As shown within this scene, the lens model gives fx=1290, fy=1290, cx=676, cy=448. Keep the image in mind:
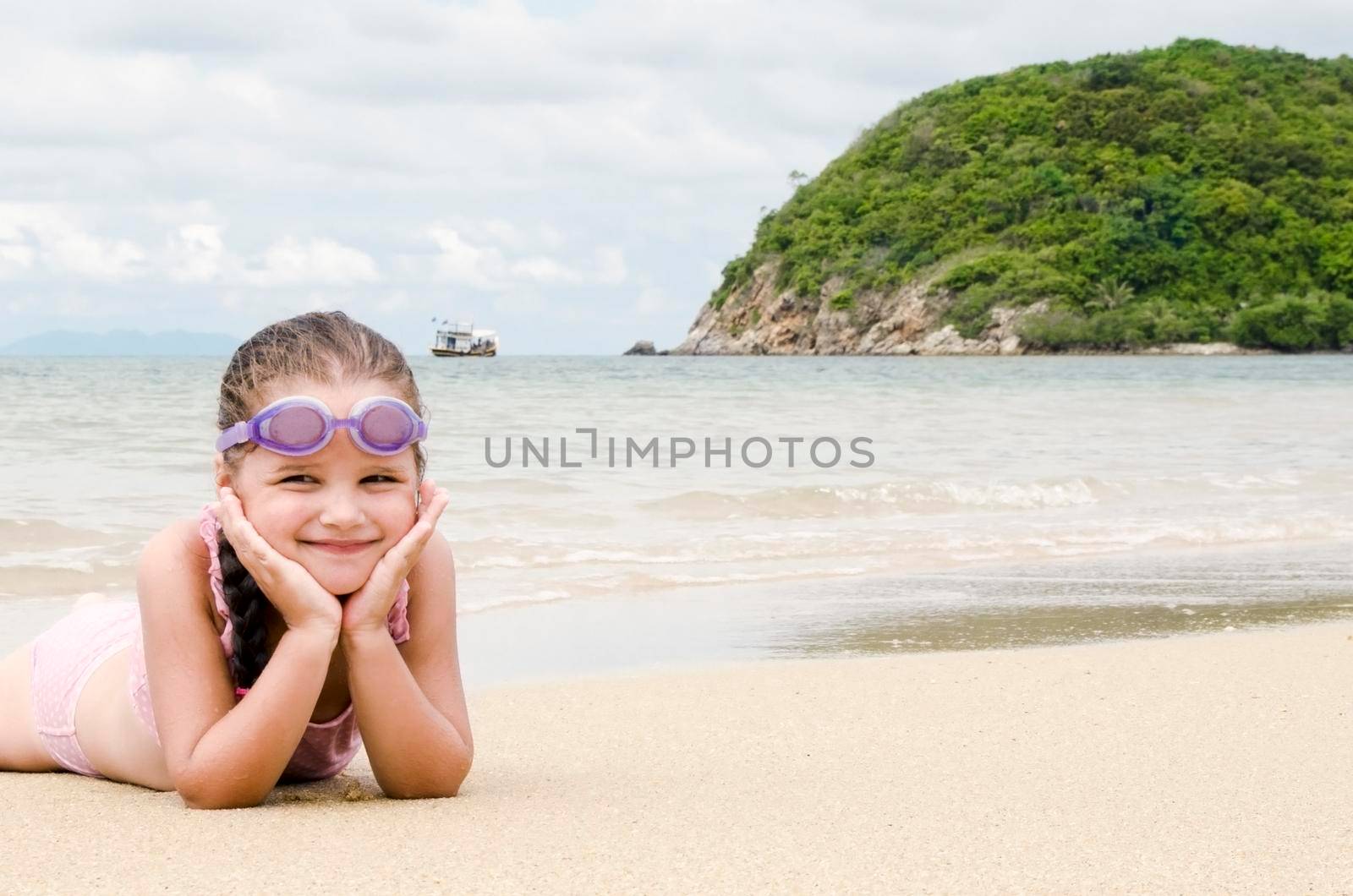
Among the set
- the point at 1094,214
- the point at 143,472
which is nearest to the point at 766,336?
the point at 1094,214

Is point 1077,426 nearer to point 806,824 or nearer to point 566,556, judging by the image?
point 566,556

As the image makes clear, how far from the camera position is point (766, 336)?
3812 inches

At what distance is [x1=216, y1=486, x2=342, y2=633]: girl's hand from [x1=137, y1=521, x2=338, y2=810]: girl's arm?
0.08m

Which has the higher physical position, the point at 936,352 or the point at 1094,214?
the point at 1094,214

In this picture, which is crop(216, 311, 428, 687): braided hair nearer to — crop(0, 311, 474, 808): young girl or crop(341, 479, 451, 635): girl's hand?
crop(0, 311, 474, 808): young girl

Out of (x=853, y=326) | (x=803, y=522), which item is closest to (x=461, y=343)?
(x=853, y=326)

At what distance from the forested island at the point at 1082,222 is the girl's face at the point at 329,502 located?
258ft

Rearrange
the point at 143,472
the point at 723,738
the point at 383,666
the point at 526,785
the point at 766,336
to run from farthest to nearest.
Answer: the point at 766,336, the point at 143,472, the point at 723,738, the point at 526,785, the point at 383,666

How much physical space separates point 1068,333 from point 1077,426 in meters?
63.1

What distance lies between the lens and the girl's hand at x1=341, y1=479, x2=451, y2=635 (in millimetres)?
2357

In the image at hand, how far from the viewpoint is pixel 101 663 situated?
2977mm

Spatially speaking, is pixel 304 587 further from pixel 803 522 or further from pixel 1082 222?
pixel 1082 222

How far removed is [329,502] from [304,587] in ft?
0.52

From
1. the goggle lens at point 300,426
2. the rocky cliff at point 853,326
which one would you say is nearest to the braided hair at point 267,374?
the goggle lens at point 300,426
